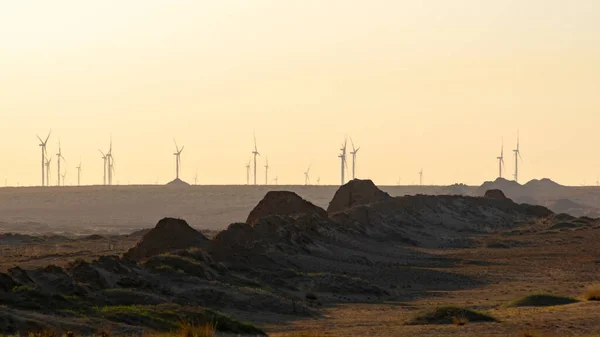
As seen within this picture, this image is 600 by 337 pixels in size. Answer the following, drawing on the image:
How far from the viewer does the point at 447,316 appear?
141ft

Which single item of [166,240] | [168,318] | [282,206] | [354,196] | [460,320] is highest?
[354,196]

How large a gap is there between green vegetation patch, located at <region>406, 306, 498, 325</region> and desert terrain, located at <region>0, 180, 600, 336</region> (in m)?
0.06

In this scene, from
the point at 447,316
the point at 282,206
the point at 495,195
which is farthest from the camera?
the point at 495,195

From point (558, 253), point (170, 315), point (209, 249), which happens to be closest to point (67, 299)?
point (170, 315)

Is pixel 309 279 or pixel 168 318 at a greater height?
pixel 309 279

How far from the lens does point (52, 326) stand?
36.7m

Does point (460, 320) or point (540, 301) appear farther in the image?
point (540, 301)

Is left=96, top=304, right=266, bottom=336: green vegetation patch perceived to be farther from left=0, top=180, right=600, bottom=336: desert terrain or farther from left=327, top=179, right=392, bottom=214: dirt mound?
left=327, top=179, right=392, bottom=214: dirt mound

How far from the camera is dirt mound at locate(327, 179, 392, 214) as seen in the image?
134125 millimetres

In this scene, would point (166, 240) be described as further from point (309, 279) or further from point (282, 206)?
point (282, 206)

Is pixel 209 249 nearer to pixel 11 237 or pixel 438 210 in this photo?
pixel 11 237

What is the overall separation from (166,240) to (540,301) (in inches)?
1135

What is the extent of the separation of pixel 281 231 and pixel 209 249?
12.7 metres

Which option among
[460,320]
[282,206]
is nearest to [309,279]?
[460,320]
